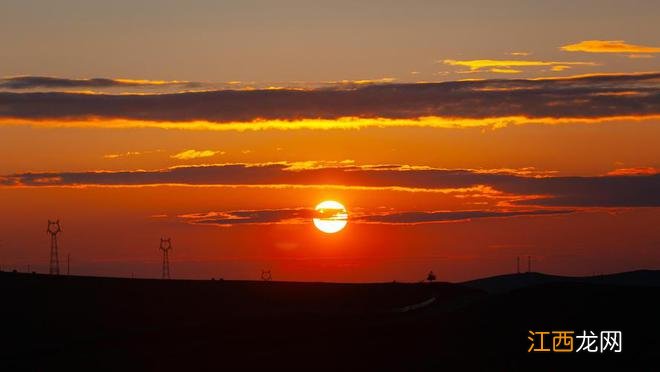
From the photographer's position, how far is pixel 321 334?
66.8 m

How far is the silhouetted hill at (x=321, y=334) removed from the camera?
53312 mm

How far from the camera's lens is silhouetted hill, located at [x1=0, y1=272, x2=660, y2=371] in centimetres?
5331

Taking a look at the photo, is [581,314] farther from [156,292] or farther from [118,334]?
[156,292]

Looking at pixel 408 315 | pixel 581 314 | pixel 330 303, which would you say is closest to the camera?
pixel 581 314

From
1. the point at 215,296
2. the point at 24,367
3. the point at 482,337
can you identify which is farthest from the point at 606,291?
the point at 215,296

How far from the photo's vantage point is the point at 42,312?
9838 cm

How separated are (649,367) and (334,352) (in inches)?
571

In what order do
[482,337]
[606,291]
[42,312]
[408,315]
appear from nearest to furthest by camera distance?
[482,337] → [606,291] → [408,315] → [42,312]

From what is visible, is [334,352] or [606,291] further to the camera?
[606,291]

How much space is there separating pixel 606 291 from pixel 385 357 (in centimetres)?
3253

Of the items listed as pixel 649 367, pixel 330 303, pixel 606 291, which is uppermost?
pixel 330 303

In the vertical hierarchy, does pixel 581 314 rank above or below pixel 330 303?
below

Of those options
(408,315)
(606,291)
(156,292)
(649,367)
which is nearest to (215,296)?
(156,292)

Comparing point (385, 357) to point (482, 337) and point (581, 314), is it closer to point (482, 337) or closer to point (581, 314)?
point (482, 337)
